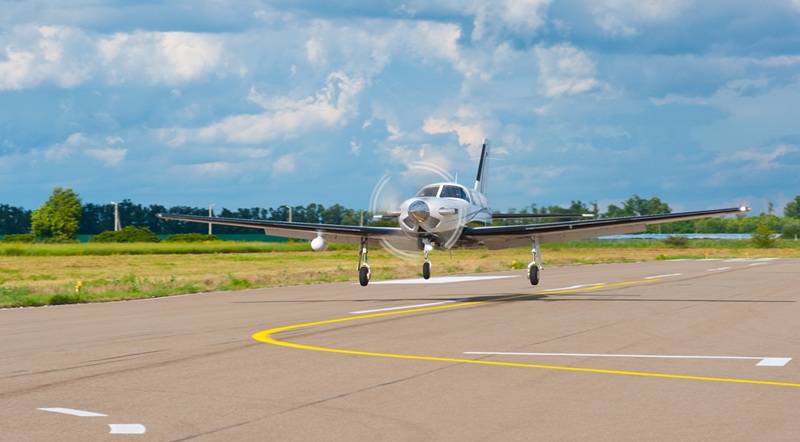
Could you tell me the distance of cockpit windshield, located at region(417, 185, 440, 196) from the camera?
88.9 feet

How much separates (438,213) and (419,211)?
664 mm

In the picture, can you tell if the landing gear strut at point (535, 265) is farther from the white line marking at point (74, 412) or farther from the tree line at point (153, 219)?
the tree line at point (153, 219)

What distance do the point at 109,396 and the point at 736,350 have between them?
9.98 metres

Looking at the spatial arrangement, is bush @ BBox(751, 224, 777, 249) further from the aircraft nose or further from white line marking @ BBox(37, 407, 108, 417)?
white line marking @ BBox(37, 407, 108, 417)

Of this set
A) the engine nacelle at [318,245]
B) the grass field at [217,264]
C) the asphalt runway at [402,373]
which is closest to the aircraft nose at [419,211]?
the asphalt runway at [402,373]

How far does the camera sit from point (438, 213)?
26156 mm

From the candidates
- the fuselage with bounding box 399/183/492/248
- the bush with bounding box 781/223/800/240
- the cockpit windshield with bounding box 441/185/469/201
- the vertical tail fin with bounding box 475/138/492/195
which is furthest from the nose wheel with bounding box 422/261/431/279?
the bush with bounding box 781/223/800/240

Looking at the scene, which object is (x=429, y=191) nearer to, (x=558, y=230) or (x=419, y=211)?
(x=419, y=211)

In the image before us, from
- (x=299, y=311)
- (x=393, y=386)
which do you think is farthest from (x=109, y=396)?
(x=299, y=311)

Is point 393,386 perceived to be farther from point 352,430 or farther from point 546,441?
point 546,441

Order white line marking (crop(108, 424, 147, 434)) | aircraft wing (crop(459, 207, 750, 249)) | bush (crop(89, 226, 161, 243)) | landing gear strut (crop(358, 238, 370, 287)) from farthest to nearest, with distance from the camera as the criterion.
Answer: bush (crop(89, 226, 161, 243))
landing gear strut (crop(358, 238, 370, 287))
aircraft wing (crop(459, 207, 750, 249))
white line marking (crop(108, 424, 147, 434))

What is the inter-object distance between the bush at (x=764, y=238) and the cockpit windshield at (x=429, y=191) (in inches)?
3641

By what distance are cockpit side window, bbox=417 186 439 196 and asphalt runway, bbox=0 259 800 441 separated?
4.45m

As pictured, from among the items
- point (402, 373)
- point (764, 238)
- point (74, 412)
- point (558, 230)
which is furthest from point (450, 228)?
point (764, 238)
